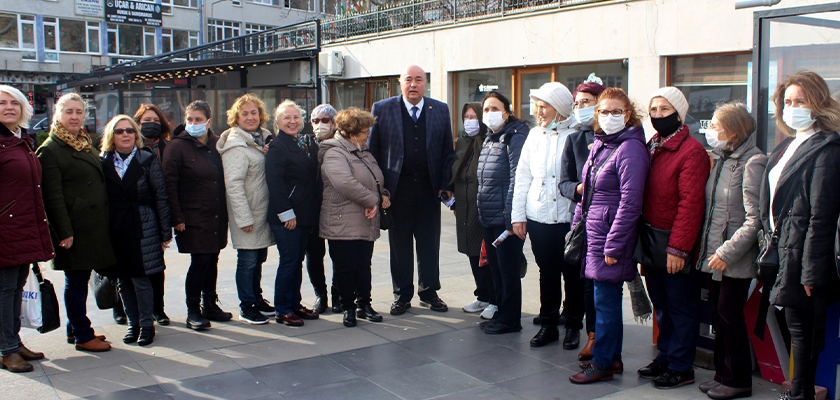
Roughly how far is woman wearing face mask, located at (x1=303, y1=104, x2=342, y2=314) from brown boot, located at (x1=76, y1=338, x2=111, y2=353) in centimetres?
172

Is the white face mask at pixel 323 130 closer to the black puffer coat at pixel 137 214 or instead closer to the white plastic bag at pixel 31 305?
the black puffer coat at pixel 137 214

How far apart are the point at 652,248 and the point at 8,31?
4347 cm

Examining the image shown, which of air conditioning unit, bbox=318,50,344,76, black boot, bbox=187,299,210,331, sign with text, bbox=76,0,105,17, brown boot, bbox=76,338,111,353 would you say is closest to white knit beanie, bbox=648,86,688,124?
black boot, bbox=187,299,210,331

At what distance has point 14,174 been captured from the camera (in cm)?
464

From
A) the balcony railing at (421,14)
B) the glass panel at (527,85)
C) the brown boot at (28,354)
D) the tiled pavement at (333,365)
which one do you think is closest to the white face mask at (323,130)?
the tiled pavement at (333,365)

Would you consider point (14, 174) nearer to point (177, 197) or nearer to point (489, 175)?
point (177, 197)

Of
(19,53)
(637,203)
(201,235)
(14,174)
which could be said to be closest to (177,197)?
(201,235)

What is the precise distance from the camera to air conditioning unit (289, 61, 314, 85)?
744 inches

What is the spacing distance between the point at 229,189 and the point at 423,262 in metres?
1.83

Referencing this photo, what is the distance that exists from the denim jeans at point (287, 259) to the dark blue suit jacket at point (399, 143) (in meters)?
0.91

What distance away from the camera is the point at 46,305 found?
16.5ft

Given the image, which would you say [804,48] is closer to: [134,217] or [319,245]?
[319,245]

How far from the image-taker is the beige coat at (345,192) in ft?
18.7

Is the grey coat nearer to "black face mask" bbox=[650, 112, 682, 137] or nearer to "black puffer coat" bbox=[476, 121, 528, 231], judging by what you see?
"black face mask" bbox=[650, 112, 682, 137]
